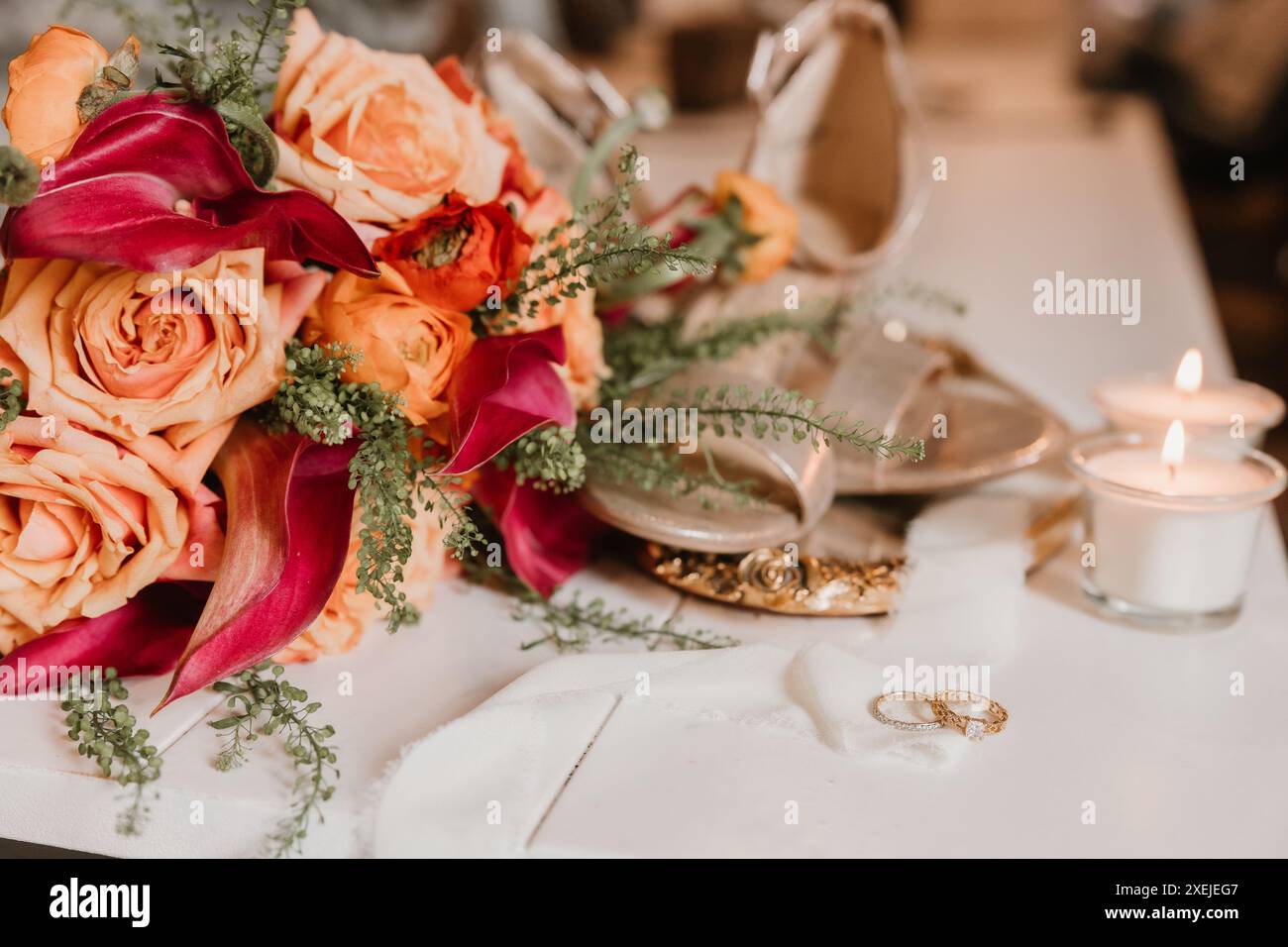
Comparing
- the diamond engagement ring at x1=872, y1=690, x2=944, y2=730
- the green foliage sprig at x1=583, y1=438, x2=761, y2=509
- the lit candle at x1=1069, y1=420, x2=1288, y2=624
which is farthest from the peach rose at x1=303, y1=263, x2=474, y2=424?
the lit candle at x1=1069, y1=420, x2=1288, y2=624

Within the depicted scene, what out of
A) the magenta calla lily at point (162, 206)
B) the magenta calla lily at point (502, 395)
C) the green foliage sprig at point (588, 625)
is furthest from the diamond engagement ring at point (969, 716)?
the magenta calla lily at point (162, 206)

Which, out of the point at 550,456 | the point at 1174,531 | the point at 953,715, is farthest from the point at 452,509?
the point at 1174,531

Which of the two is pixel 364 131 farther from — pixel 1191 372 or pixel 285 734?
pixel 1191 372

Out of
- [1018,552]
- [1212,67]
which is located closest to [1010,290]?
[1018,552]

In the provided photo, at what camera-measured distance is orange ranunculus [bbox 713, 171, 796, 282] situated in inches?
32.3

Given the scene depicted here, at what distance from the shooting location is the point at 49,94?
0.50 meters

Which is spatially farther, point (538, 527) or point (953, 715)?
point (538, 527)

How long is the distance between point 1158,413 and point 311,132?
553 millimetres

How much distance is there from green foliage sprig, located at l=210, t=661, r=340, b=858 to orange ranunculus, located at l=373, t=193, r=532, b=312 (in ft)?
0.66

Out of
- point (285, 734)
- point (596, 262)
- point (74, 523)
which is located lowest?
point (285, 734)

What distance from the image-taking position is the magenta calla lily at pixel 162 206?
495mm

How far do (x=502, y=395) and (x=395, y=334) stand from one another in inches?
2.4

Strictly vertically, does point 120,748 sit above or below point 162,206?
below

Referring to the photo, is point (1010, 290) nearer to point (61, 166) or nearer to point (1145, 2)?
point (61, 166)
